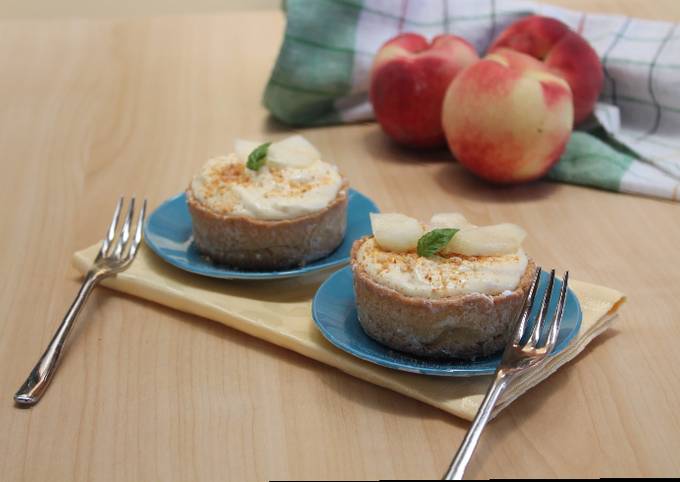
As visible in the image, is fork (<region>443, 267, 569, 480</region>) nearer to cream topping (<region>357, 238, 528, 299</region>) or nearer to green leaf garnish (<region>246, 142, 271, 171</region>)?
cream topping (<region>357, 238, 528, 299</region>)

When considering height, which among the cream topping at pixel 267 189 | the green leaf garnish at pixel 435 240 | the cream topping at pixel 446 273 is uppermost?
the green leaf garnish at pixel 435 240

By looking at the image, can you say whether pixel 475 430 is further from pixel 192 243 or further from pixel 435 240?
pixel 192 243

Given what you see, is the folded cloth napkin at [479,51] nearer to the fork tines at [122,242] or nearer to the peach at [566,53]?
the peach at [566,53]

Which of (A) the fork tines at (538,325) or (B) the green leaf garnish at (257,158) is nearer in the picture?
(A) the fork tines at (538,325)

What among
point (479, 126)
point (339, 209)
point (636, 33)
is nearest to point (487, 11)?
point (636, 33)

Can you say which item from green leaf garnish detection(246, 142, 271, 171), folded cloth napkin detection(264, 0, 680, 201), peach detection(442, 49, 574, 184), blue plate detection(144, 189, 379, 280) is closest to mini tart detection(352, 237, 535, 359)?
blue plate detection(144, 189, 379, 280)

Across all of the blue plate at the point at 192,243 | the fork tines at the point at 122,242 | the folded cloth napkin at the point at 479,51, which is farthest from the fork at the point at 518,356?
the folded cloth napkin at the point at 479,51

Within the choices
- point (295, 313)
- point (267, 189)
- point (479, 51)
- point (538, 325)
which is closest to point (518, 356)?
point (538, 325)
